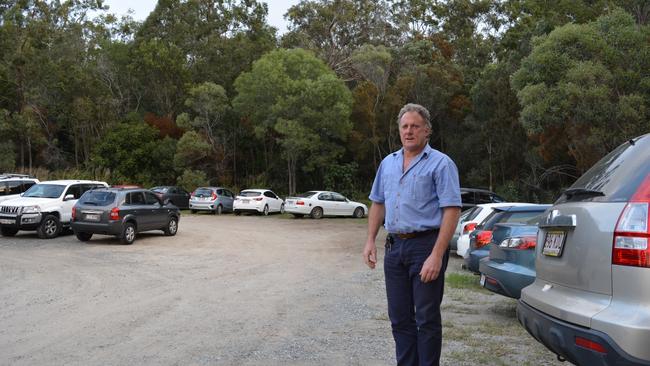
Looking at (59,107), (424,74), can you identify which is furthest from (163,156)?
(424,74)

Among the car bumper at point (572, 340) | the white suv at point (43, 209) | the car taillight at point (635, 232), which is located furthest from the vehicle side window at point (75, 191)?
the car taillight at point (635, 232)

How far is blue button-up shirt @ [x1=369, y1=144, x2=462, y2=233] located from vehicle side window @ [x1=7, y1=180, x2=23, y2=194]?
18322 mm

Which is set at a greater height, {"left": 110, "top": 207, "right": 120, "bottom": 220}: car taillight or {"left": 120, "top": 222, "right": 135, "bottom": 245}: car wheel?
{"left": 110, "top": 207, "right": 120, "bottom": 220}: car taillight

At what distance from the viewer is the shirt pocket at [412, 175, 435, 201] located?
429cm

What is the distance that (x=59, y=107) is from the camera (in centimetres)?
4256

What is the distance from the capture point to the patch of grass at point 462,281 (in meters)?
10.2

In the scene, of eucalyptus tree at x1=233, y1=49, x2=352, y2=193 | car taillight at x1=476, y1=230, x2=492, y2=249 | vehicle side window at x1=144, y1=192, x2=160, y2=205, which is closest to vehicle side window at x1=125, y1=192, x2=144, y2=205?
vehicle side window at x1=144, y1=192, x2=160, y2=205

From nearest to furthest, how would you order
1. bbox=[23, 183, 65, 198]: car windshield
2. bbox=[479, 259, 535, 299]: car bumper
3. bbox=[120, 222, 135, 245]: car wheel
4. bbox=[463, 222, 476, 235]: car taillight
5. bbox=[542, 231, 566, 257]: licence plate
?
bbox=[542, 231, 566, 257]: licence plate, bbox=[479, 259, 535, 299]: car bumper, bbox=[463, 222, 476, 235]: car taillight, bbox=[120, 222, 135, 245]: car wheel, bbox=[23, 183, 65, 198]: car windshield

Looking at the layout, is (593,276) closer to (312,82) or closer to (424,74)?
→ (312,82)

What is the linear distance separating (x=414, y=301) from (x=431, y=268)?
1.20 ft

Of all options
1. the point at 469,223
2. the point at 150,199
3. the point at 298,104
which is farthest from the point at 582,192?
the point at 298,104

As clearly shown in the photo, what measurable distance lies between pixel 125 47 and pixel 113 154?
1042 cm

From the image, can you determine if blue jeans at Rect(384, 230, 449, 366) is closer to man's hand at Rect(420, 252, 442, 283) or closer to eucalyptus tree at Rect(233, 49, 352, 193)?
man's hand at Rect(420, 252, 442, 283)

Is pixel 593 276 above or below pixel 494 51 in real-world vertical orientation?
below
